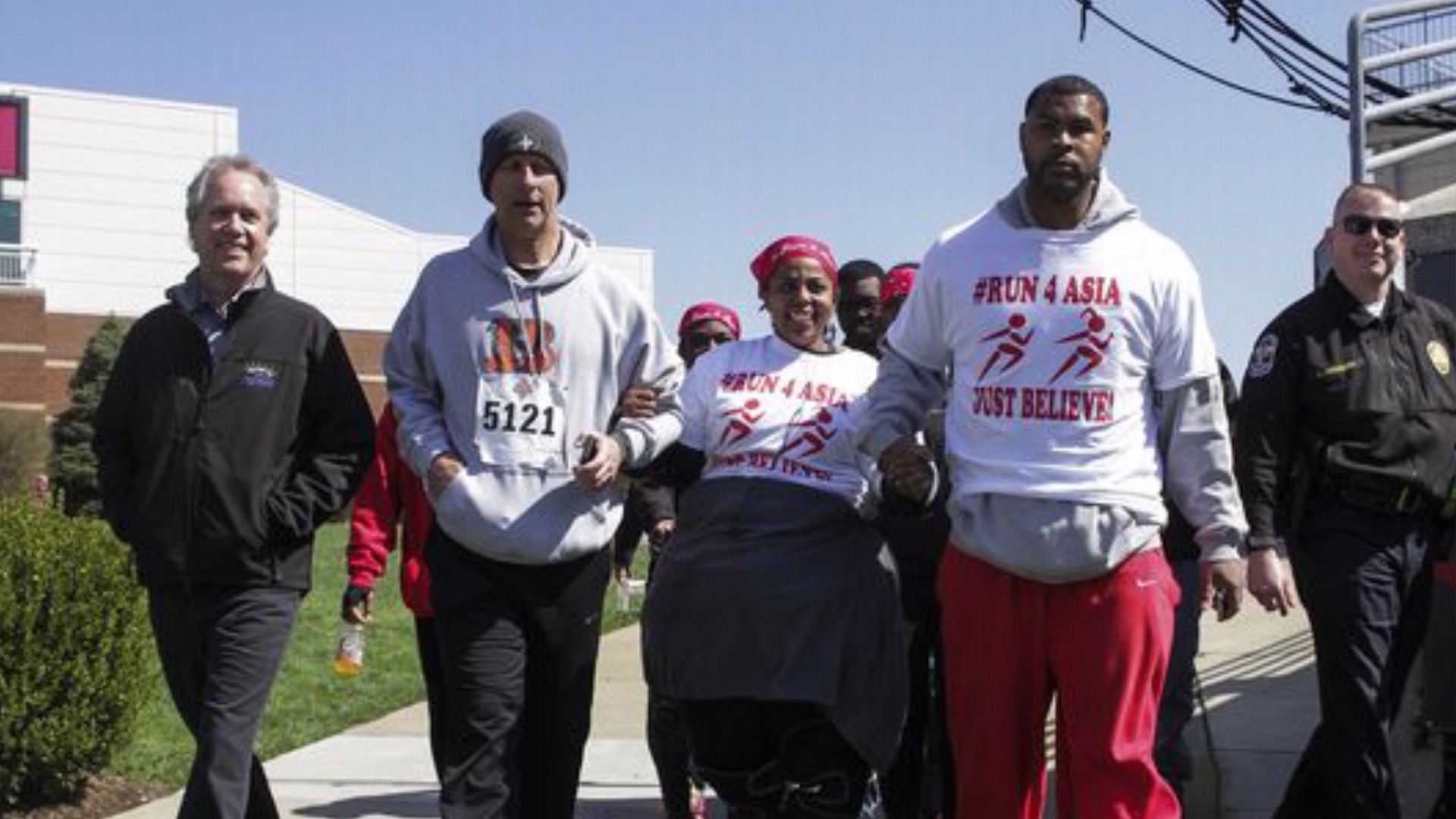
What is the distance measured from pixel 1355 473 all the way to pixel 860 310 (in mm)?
1897

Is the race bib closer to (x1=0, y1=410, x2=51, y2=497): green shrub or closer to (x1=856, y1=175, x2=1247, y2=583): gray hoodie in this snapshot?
(x1=856, y1=175, x2=1247, y2=583): gray hoodie

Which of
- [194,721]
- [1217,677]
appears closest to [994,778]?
[194,721]

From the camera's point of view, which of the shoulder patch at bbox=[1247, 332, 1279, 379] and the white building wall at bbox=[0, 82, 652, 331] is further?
the white building wall at bbox=[0, 82, 652, 331]

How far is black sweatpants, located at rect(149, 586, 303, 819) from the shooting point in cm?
466

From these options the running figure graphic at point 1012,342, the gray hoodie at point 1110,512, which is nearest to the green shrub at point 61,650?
the gray hoodie at point 1110,512

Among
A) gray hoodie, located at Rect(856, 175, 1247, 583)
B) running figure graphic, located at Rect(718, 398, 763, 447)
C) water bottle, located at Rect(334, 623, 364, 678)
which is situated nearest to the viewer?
gray hoodie, located at Rect(856, 175, 1247, 583)

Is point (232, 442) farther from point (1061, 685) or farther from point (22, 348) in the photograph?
point (22, 348)

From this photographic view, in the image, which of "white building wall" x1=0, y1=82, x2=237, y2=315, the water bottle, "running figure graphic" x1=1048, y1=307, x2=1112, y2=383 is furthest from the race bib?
"white building wall" x1=0, y1=82, x2=237, y2=315

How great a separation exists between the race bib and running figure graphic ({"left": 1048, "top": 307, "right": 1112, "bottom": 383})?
1247mm

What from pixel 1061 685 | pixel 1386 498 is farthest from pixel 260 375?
pixel 1386 498

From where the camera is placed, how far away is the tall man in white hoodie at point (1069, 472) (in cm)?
387

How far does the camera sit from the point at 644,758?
8.11 metres

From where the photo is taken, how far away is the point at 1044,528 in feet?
12.6

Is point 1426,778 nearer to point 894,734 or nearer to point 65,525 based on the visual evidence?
point 894,734
